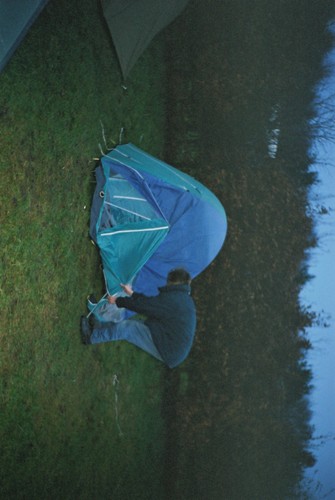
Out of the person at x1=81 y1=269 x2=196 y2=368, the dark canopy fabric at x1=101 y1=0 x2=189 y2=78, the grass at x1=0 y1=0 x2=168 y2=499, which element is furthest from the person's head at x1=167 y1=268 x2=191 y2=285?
the dark canopy fabric at x1=101 y1=0 x2=189 y2=78

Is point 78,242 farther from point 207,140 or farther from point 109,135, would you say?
point 207,140

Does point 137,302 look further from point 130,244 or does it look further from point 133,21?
point 133,21

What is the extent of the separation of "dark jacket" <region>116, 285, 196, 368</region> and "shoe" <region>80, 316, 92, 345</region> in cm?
43

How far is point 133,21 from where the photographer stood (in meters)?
3.80

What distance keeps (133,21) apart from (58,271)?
191 centimetres

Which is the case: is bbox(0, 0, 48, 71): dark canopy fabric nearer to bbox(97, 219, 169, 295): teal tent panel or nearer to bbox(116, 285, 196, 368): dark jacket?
bbox(97, 219, 169, 295): teal tent panel

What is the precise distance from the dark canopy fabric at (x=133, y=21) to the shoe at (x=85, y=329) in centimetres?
195

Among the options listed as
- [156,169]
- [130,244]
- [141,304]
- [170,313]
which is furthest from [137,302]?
[156,169]

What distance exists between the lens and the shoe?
3717 mm

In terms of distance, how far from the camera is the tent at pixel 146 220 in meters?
3.41

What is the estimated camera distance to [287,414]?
4.56 metres

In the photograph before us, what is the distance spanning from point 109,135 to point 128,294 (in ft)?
4.28

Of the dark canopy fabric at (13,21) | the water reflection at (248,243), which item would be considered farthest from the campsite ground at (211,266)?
the dark canopy fabric at (13,21)

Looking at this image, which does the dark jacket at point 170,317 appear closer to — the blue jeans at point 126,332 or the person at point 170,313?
the person at point 170,313
